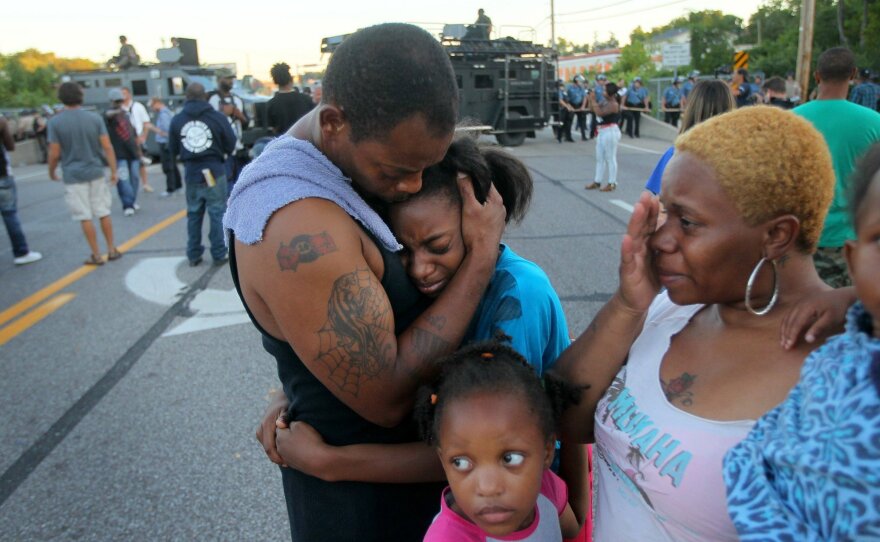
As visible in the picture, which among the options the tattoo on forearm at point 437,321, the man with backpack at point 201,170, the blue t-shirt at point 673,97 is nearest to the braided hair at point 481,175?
the tattoo on forearm at point 437,321

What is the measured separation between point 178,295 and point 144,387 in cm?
215

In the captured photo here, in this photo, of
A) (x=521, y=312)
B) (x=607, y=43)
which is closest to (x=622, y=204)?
(x=521, y=312)

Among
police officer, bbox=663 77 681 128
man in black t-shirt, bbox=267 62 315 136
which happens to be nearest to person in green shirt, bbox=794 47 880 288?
man in black t-shirt, bbox=267 62 315 136

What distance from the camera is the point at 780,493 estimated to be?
3.23 feet

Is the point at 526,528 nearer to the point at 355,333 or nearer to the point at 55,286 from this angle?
the point at 355,333

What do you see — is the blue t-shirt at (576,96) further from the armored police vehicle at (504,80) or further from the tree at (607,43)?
the tree at (607,43)

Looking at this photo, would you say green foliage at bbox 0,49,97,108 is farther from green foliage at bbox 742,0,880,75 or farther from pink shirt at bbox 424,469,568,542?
pink shirt at bbox 424,469,568,542

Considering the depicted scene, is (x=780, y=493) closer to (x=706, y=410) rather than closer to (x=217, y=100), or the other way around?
(x=706, y=410)

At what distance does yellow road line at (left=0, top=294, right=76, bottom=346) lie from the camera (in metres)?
5.64

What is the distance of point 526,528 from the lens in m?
1.54

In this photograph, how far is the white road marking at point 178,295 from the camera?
5707 millimetres

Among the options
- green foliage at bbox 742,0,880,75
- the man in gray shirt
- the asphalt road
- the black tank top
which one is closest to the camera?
the black tank top

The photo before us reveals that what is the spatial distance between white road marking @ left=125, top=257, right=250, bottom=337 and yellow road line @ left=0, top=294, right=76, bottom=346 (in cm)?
62

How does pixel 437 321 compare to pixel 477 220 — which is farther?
pixel 477 220
